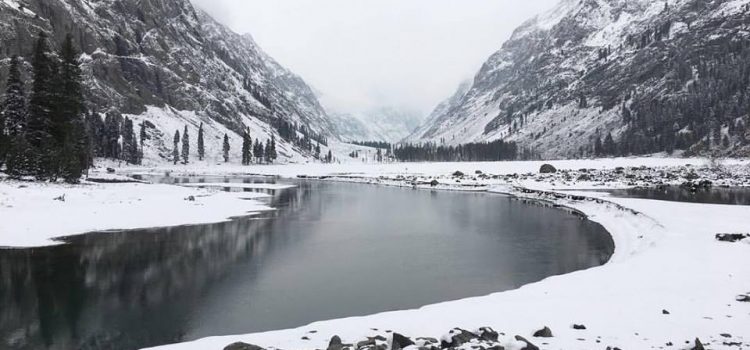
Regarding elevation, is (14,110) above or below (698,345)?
above

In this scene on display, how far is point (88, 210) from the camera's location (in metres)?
43.2

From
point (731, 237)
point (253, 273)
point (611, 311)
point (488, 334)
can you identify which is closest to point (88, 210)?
point (253, 273)

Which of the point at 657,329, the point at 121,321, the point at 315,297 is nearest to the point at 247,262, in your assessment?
the point at 315,297

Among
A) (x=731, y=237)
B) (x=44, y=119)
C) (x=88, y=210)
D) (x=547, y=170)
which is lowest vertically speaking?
(x=731, y=237)

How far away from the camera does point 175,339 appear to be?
16859 mm

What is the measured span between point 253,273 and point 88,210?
24764 millimetres

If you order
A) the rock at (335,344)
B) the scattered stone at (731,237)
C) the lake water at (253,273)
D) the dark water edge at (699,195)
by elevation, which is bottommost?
the lake water at (253,273)

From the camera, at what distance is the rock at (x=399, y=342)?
14102 millimetres

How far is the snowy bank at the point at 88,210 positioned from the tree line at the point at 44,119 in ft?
12.6

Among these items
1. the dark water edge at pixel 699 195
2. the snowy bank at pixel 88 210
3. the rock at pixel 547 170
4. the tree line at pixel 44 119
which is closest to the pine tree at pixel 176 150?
the tree line at pixel 44 119

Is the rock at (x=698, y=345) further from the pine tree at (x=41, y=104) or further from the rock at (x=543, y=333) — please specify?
the pine tree at (x=41, y=104)

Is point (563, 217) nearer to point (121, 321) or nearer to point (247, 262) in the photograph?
point (247, 262)

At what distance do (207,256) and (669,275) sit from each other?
24.8m

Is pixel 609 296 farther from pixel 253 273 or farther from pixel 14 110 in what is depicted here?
pixel 14 110
